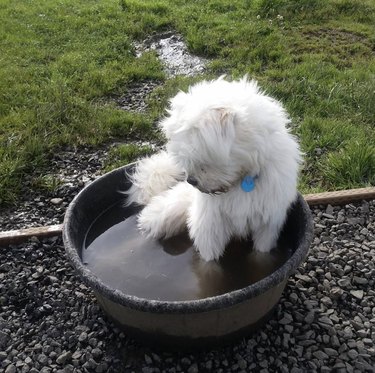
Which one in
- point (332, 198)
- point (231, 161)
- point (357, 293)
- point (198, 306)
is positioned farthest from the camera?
point (332, 198)

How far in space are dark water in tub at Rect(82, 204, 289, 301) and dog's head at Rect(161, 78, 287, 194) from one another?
2.08 feet

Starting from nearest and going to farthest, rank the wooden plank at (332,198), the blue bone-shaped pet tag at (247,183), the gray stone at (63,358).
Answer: the blue bone-shaped pet tag at (247,183), the gray stone at (63,358), the wooden plank at (332,198)

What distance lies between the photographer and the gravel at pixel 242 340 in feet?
8.98

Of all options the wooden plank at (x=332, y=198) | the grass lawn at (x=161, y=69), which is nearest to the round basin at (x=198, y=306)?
the wooden plank at (x=332, y=198)

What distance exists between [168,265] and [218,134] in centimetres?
112

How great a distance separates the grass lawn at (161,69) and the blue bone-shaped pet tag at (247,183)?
1.41 m

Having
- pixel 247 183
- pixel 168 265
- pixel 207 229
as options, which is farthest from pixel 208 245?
pixel 247 183

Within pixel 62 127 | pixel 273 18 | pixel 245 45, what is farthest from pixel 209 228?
pixel 273 18

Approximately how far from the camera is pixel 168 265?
10.3 ft

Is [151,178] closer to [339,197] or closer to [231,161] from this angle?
[231,161]

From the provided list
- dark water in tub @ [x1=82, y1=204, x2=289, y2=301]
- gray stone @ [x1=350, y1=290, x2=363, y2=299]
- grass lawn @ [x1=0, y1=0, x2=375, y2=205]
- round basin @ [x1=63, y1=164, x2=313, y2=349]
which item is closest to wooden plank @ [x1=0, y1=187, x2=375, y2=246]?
grass lawn @ [x1=0, y1=0, x2=375, y2=205]

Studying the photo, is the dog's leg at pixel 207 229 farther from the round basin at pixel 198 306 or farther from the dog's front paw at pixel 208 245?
the round basin at pixel 198 306

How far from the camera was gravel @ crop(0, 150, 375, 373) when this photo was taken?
2736mm

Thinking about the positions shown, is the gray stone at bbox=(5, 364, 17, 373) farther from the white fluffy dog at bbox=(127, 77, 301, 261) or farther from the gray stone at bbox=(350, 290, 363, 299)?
the gray stone at bbox=(350, 290, 363, 299)
